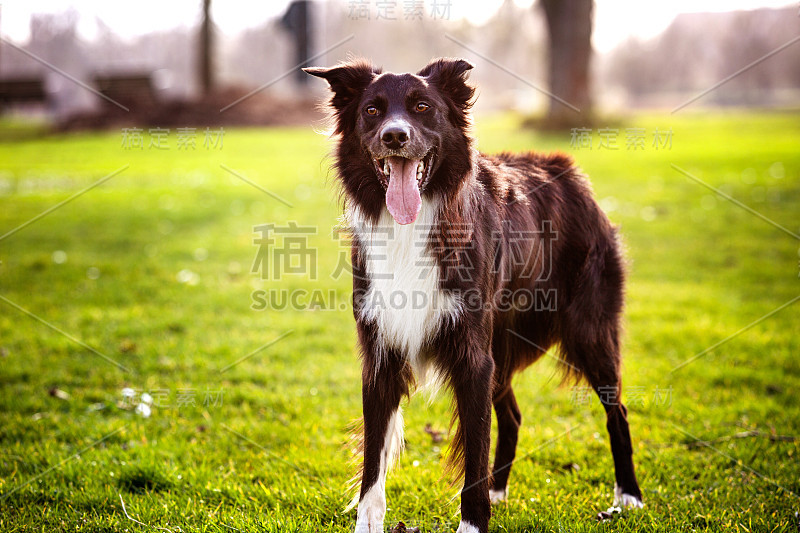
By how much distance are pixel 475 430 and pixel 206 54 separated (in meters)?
25.1

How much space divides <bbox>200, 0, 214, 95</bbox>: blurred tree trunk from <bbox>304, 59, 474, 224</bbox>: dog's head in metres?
23.2

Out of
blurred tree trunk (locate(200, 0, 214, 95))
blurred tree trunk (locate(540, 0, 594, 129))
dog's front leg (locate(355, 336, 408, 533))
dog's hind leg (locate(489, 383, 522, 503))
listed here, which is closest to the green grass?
dog's hind leg (locate(489, 383, 522, 503))

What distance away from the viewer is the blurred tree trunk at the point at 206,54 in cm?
2433

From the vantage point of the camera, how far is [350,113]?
3.36 metres

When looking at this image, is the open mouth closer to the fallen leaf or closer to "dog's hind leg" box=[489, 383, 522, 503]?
"dog's hind leg" box=[489, 383, 522, 503]

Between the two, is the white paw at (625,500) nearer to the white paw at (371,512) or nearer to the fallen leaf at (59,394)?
the white paw at (371,512)

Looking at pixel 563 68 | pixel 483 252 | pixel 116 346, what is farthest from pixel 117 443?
pixel 563 68

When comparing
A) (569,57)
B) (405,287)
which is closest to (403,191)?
(405,287)

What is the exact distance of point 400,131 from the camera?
9.51 ft

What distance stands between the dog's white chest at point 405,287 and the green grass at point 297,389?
0.60 m

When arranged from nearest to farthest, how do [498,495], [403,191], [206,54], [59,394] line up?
[403,191] < [498,495] < [59,394] < [206,54]

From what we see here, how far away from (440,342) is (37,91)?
3131 centimetres

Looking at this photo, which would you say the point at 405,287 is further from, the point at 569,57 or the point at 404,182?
the point at 569,57

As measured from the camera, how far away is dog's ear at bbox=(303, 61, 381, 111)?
3.31 m
